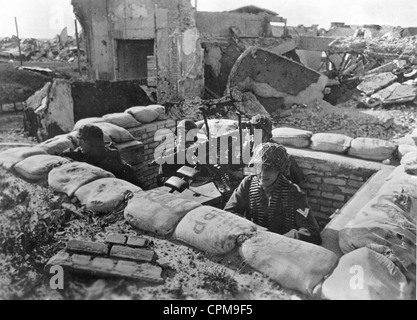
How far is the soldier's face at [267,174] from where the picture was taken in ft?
9.41

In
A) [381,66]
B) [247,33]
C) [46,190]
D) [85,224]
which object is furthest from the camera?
[247,33]

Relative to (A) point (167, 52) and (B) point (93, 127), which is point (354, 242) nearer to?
(B) point (93, 127)

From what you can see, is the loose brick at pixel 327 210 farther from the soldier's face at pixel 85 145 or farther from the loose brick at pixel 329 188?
the soldier's face at pixel 85 145

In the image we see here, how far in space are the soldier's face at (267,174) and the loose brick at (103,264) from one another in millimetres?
Answer: 1337

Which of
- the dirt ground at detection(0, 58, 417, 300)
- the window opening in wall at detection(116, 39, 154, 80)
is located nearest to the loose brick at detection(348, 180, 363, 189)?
the dirt ground at detection(0, 58, 417, 300)

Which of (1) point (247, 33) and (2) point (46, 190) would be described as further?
(1) point (247, 33)

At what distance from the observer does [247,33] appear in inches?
666

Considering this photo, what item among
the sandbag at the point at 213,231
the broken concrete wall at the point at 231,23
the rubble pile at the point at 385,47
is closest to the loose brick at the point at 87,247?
the sandbag at the point at 213,231

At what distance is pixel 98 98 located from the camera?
7.16 meters

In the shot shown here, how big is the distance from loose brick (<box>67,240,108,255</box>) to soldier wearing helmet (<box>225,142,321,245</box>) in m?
1.19

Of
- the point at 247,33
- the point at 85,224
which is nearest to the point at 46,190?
the point at 85,224

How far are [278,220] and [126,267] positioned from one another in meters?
1.38

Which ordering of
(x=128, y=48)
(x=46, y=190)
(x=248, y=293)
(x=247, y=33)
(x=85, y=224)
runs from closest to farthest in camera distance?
(x=248, y=293) < (x=85, y=224) < (x=46, y=190) < (x=128, y=48) < (x=247, y=33)

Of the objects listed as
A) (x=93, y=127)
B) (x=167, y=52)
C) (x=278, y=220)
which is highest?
(x=167, y=52)
